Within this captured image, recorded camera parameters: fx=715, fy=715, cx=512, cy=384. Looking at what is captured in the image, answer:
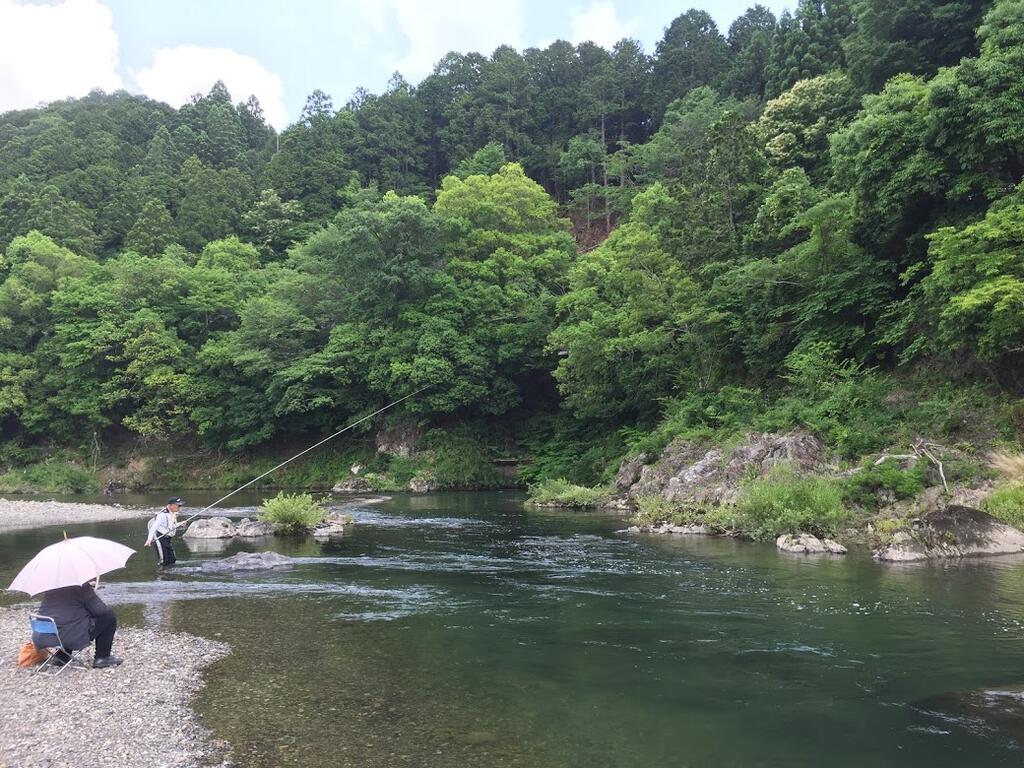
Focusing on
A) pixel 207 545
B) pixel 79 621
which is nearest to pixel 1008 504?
pixel 79 621

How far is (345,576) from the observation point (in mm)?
15484

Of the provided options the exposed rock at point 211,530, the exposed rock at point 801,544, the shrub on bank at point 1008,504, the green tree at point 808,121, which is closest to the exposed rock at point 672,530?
the exposed rock at point 801,544

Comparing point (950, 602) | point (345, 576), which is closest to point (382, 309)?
point (345, 576)

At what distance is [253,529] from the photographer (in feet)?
73.6

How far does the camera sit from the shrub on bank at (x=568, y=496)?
98.7 ft

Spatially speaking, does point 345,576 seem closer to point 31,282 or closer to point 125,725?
point 125,725

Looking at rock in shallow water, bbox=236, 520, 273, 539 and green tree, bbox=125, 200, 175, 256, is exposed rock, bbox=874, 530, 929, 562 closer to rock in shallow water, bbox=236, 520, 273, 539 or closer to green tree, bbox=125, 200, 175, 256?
rock in shallow water, bbox=236, 520, 273, 539

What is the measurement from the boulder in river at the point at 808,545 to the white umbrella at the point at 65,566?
1459 cm

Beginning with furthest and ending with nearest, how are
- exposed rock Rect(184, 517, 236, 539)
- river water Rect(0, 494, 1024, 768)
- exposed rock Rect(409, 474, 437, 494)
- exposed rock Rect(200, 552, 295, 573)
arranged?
1. exposed rock Rect(409, 474, 437, 494)
2. exposed rock Rect(184, 517, 236, 539)
3. exposed rock Rect(200, 552, 295, 573)
4. river water Rect(0, 494, 1024, 768)

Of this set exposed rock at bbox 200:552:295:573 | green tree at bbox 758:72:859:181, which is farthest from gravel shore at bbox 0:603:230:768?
green tree at bbox 758:72:859:181

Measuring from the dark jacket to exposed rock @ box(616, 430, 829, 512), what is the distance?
17.5 meters

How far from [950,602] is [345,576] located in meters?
11.5

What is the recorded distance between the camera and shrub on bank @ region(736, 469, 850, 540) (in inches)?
731

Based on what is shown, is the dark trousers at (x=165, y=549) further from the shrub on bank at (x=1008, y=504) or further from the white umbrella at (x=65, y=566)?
the shrub on bank at (x=1008, y=504)
